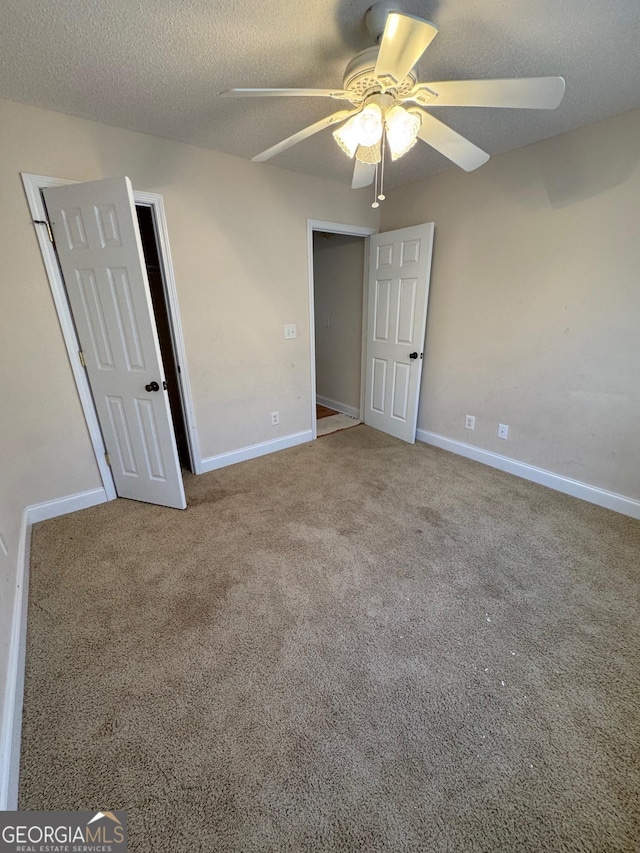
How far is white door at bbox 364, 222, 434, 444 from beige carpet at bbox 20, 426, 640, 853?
1384mm

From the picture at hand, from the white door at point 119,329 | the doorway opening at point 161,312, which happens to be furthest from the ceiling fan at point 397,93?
the doorway opening at point 161,312

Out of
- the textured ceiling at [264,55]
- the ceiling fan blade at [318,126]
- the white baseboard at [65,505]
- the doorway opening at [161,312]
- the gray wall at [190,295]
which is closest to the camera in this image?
the textured ceiling at [264,55]

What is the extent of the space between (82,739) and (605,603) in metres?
2.25

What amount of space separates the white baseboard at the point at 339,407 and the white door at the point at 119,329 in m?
2.38

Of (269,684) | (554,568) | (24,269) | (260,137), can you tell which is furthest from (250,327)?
(554,568)

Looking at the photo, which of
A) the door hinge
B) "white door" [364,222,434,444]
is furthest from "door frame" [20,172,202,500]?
"white door" [364,222,434,444]

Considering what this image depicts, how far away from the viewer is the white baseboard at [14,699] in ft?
3.25

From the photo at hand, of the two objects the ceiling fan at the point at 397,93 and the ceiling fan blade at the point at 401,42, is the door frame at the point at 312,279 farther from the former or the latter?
the ceiling fan blade at the point at 401,42

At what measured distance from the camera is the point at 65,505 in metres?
2.34

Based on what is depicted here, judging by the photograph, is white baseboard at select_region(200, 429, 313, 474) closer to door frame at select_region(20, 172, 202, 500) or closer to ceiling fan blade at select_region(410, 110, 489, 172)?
door frame at select_region(20, 172, 202, 500)

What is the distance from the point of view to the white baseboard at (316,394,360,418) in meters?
4.19

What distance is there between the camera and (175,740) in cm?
114

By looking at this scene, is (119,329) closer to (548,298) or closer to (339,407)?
(339,407)

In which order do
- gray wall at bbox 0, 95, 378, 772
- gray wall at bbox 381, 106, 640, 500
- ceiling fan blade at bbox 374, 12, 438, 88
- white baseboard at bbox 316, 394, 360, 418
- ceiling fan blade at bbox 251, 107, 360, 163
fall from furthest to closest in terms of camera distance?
1. white baseboard at bbox 316, 394, 360, 418
2. gray wall at bbox 381, 106, 640, 500
3. gray wall at bbox 0, 95, 378, 772
4. ceiling fan blade at bbox 251, 107, 360, 163
5. ceiling fan blade at bbox 374, 12, 438, 88
